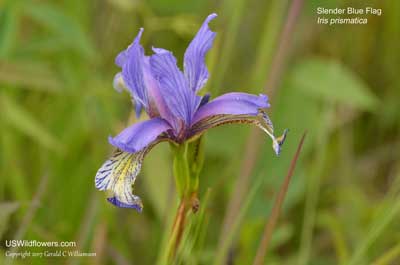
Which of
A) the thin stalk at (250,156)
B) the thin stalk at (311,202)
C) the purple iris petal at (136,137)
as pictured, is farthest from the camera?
the thin stalk at (311,202)

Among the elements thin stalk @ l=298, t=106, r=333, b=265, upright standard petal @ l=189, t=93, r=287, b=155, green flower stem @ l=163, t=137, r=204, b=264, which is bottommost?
thin stalk @ l=298, t=106, r=333, b=265

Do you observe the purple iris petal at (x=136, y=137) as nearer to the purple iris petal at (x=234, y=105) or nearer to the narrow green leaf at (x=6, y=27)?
the purple iris petal at (x=234, y=105)

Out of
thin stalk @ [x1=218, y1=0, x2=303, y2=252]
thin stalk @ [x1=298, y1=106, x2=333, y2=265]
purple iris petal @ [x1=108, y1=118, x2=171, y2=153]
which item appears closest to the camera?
purple iris petal @ [x1=108, y1=118, x2=171, y2=153]

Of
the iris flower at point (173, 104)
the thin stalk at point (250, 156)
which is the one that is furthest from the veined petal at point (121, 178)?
the thin stalk at point (250, 156)

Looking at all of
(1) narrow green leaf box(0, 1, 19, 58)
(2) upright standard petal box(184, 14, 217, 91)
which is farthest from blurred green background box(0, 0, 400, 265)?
(2) upright standard petal box(184, 14, 217, 91)

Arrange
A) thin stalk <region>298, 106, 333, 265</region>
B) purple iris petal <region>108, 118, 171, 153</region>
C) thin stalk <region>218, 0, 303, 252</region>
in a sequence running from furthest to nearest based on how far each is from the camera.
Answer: thin stalk <region>298, 106, 333, 265</region>, thin stalk <region>218, 0, 303, 252</region>, purple iris petal <region>108, 118, 171, 153</region>

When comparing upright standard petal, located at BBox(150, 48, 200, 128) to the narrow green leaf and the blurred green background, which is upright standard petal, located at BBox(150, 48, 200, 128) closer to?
the blurred green background

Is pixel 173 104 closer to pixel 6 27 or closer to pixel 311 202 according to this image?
pixel 6 27

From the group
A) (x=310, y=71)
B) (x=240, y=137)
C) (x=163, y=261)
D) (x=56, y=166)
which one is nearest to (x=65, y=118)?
(x=56, y=166)

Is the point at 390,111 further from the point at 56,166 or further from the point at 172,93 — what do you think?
the point at 172,93
